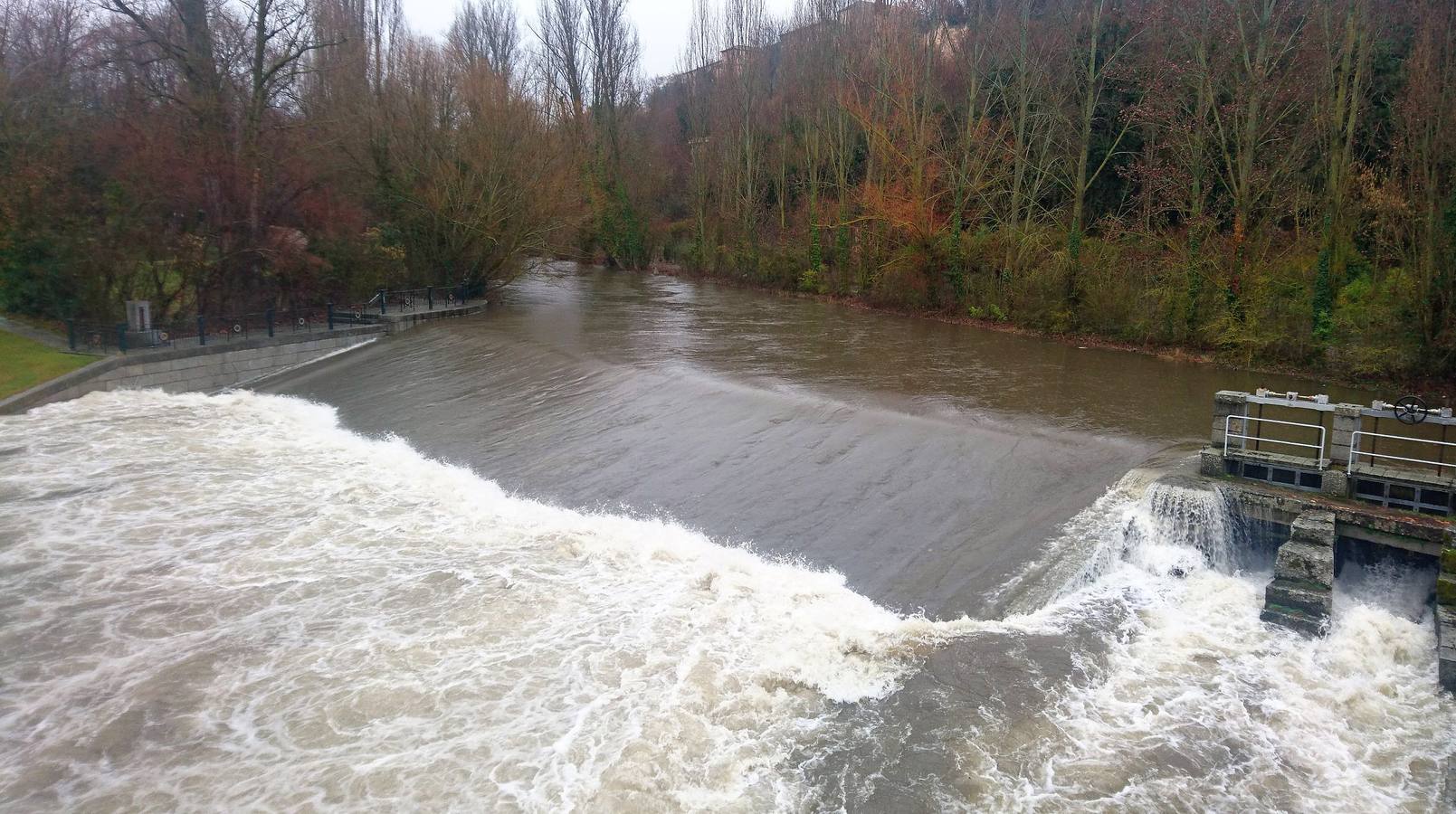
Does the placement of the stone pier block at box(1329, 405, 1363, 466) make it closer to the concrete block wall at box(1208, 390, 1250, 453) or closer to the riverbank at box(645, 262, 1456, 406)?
the concrete block wall at box(1208, 390, 1250, 453)

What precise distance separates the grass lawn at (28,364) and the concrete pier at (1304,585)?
20668 mm

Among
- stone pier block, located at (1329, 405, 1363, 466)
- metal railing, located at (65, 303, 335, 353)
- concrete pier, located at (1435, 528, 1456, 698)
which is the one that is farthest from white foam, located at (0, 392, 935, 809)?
metal railing, located at (65, 303, 335, 353)

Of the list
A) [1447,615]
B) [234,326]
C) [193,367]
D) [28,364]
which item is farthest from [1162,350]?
[28,364]

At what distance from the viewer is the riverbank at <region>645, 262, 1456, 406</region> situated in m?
17.5

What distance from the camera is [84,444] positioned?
14.9 metres

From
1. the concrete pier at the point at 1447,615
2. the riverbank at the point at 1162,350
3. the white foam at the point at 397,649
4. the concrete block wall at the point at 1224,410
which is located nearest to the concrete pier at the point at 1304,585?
the concrete pier at the point at 1447,615

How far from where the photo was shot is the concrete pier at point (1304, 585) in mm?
9070

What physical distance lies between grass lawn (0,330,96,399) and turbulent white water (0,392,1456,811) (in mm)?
6115

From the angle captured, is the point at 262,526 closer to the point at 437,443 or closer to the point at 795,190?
the point at 437,443

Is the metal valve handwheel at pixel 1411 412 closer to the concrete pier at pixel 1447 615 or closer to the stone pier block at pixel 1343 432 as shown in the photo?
the stone pier block at pixel 1343 432

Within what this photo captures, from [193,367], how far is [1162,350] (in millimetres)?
23262

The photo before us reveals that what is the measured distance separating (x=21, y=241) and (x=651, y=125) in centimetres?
4938

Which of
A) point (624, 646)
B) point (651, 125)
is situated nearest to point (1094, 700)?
point (624, 646)

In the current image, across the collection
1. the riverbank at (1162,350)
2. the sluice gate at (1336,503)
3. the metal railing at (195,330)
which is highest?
the metal railing at (195,330)
